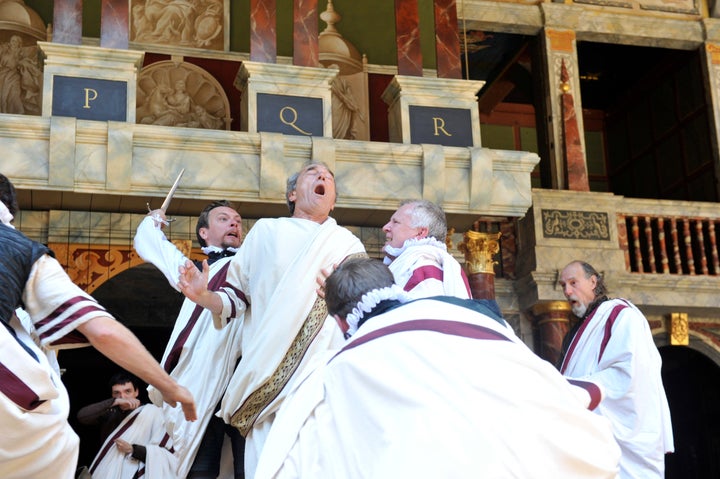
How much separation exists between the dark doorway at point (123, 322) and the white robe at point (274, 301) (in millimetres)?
5249

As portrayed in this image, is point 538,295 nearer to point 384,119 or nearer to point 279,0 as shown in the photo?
point 384,119

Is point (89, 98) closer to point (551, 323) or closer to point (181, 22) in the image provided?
point (181, 22)

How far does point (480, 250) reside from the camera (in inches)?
384

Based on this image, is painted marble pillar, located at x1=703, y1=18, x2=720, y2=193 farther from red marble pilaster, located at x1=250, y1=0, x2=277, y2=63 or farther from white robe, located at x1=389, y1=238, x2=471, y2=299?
white robe, located at x1=389, y1=238, x2=471, y2=299

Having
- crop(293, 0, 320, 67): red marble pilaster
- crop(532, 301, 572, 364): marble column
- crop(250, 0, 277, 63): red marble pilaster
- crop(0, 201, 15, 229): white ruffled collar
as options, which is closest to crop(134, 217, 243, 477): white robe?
crop(0, 201, 15, 229): white ruffled collar

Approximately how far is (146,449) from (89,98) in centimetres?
344

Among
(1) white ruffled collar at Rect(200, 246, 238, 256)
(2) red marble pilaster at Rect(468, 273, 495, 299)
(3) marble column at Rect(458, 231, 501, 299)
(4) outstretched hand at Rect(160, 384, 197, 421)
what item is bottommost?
(4) outstretched hand at Rect(160, 384, 197, 421)

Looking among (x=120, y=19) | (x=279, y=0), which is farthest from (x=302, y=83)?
(x=279, y=0)

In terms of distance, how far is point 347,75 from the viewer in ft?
39.0

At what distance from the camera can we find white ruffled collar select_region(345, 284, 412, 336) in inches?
127

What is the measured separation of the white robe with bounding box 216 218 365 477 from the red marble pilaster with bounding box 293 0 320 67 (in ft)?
14.8

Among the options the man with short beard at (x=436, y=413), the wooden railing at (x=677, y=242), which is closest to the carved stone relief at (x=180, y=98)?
the wooden railing at (x=677, y=242)

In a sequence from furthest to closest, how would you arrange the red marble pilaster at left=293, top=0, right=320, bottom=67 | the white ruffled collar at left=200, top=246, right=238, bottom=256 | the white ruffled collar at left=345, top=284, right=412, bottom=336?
the red marble pilaster at left=293, top=0, right=320, bottom=67, the white ruffled collar at left=200, top=246, right=238, bottom=256, the white ruffled collar at left=345, top=284, right=412, bottom=336

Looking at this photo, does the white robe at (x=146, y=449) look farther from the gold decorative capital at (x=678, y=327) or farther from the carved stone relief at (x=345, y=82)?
the gold decorative capital at (x=678, y=327)
